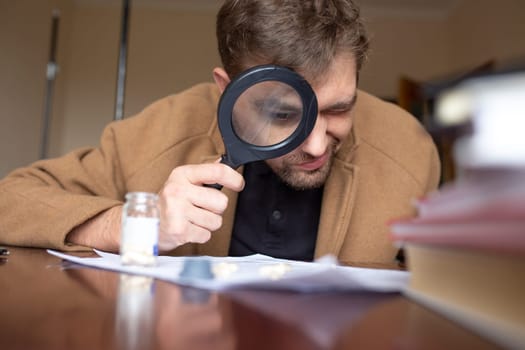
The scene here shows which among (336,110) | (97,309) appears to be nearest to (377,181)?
(336,110)

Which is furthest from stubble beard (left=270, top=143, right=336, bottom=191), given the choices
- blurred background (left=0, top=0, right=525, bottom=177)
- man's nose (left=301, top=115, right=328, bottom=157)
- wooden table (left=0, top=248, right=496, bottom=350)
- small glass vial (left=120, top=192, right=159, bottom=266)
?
blurred background (left=0, top=0, right=525, bottom=177)

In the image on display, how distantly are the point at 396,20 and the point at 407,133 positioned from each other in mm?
4460

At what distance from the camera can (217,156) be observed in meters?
1.57

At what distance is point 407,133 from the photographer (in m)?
1.76

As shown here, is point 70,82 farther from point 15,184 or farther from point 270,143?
point 270,143

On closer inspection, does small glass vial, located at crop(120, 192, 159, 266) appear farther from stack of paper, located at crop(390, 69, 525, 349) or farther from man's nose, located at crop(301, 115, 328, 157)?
man's nose, located at crop(301, 115, 328, 157)

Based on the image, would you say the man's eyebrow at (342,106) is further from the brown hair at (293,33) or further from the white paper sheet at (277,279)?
the white paper sheet at (277,279)

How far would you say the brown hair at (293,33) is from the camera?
4.18 feet

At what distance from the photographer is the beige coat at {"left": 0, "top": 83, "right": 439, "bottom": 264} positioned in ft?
4.93

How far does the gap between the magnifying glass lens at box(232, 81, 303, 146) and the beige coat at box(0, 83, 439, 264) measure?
0.50 metres

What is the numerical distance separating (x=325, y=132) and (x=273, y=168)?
0.86 feet

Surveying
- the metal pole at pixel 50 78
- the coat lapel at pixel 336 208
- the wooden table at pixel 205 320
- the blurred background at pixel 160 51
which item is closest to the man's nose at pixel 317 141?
the coat lapel at pixel 336 208

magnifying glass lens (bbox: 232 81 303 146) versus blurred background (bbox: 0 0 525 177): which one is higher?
blurred background (bbox: 0 0 525 177)

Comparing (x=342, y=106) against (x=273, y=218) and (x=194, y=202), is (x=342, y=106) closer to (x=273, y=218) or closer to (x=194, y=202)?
(x=273, y=218)
